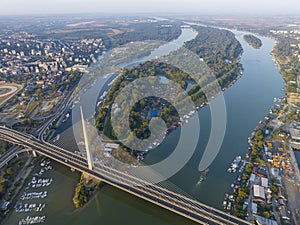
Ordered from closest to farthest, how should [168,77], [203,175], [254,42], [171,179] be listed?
[171,179] < [203,175] < [168,77] < [254,42]

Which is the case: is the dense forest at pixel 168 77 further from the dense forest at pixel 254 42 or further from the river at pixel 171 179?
the dense forest at pixel 254 42

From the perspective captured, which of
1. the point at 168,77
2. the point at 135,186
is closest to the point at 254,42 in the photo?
the point at 168,77

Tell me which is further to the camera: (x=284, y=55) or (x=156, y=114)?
(x=284, y=55)

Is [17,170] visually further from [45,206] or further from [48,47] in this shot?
[48,47]

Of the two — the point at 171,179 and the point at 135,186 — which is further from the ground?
the point at 135,186

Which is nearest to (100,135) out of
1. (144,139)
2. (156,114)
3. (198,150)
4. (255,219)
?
(144,139)

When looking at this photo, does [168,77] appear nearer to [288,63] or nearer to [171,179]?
[171,179]

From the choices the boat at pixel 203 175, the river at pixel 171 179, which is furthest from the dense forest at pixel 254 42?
the boat at pixel 203 175
